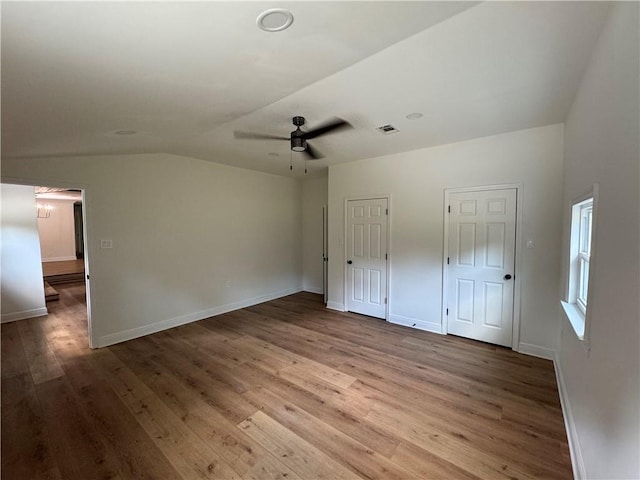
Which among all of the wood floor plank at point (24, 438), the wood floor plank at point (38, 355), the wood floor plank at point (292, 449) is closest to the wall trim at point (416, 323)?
the wood floor plank at point (292, 449)

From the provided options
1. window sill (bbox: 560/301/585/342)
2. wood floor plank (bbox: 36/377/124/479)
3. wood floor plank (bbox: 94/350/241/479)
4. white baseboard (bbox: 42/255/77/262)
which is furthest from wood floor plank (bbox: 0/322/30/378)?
white baseboard (bbox: 42/255/77/262)

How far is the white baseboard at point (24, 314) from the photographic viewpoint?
4.34m

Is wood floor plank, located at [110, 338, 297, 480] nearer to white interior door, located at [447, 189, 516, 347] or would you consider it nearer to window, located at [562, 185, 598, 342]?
window, located at [562, 185, 598, 342]

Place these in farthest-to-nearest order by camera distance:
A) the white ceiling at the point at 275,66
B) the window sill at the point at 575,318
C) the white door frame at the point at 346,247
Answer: the white door frame at the point at 346,247
the window sill at the point at 575,318
the white ceiling at the point at 275,66

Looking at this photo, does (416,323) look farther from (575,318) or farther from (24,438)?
(24,438)

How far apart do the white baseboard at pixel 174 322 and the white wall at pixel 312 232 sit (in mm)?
961

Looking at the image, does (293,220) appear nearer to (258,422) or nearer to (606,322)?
(258,422)

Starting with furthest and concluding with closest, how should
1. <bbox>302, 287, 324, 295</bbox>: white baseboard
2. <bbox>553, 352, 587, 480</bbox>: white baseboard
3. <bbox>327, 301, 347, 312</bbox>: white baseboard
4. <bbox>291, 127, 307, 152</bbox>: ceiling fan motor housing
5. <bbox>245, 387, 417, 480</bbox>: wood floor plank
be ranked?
1. <bbox>302, 287, 324, 295</bbox>: white baseboard
2. <bbox>327, 301, 347, 312</bbox>: white baseboard
3. <bbox>291, 127, 307, 152</bbox>: ceiling fan motor housing
4. <bbox>245, 387, 417, 480</bbox>: wood floor plank
5. <bbox>553, 352, 587, 480</bbox>: white baseboard

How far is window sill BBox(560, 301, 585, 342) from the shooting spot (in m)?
1.92

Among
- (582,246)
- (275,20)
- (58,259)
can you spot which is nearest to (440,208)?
(582,246)

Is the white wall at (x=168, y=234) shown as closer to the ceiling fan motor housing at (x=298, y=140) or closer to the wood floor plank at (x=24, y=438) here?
the wood floor plank at (x=24, y=438)

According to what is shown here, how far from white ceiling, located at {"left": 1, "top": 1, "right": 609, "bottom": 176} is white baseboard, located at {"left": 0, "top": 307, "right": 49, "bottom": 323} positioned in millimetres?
3255

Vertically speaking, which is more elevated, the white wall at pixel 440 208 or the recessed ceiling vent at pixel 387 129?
the recessed ceiling vent at pixel 387 129

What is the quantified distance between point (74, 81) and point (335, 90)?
1.68 meters
